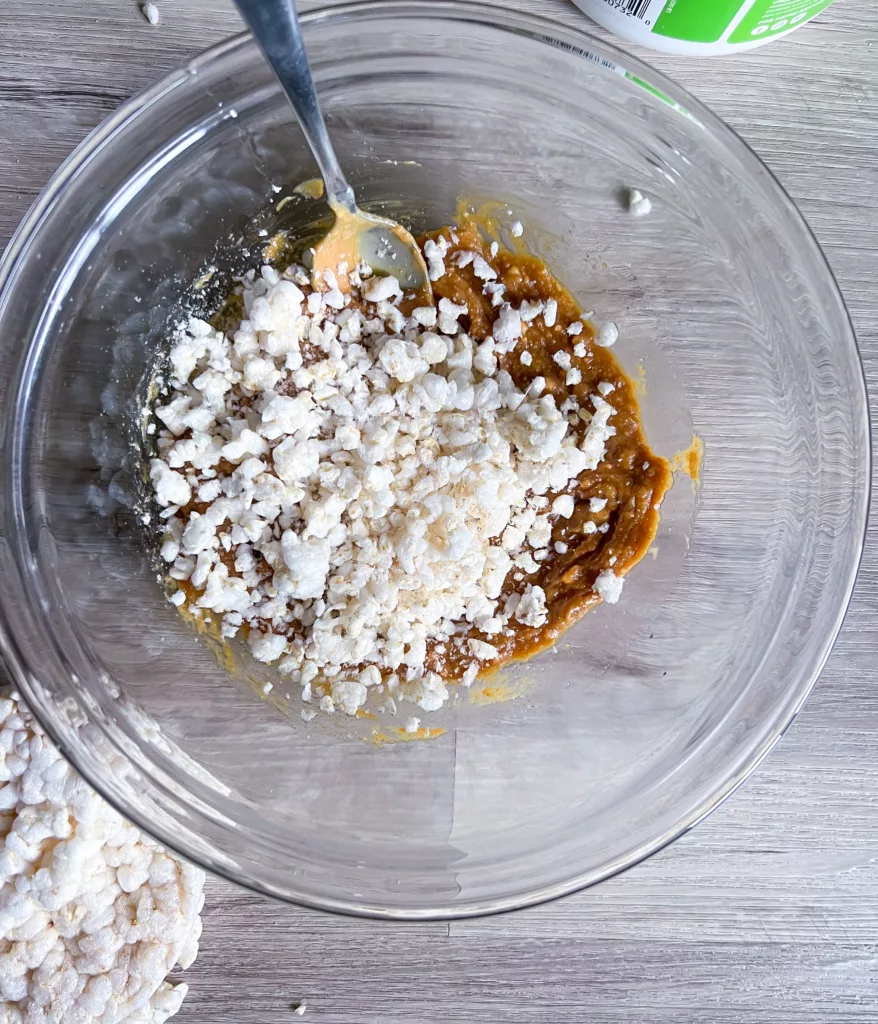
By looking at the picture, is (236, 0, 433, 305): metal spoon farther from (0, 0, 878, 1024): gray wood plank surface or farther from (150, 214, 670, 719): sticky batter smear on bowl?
(0, 0, 878, 1024): gray wood plank surface

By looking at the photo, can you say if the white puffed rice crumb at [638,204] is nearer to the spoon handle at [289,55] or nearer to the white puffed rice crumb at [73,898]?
the spoon handle at [289,55]

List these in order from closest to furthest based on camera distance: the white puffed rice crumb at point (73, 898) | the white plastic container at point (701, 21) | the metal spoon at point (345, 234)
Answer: the metal spoon at point (345, 234)
the white plastic container at point (701, 21)
the white puffed rice crumb at point (73, 898)

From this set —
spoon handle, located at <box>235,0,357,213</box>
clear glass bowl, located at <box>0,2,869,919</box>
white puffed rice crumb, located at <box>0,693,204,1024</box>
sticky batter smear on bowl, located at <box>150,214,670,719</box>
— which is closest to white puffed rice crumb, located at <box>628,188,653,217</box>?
clear glass bowl, located at <box>0,2,869,919</box>

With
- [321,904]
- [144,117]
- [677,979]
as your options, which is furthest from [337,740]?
[144,117]

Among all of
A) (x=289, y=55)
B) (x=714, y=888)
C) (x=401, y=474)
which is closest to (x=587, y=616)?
(x=401, y=474)

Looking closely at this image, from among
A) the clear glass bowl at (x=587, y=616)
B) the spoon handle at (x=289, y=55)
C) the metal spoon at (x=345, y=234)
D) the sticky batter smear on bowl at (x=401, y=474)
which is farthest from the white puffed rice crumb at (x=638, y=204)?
the spoon handle at (x=289, y=55)

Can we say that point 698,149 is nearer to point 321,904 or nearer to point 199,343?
point 199,343
